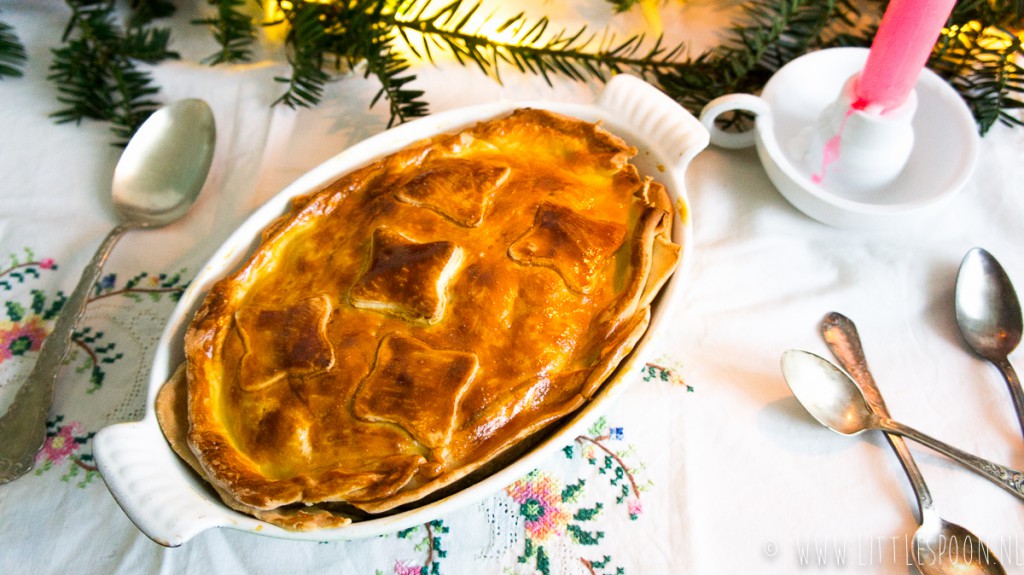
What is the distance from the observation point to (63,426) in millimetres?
1032

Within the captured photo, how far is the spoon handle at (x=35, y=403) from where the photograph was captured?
0.98 meters

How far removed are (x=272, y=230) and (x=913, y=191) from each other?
104 centimetres

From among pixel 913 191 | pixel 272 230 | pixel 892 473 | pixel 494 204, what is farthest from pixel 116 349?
pixel 913 191

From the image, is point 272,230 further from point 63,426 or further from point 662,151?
point 662,151

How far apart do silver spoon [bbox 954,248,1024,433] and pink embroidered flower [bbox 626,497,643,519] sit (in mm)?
570

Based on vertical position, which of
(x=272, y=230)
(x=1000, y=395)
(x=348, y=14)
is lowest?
(x=1000, y=395)

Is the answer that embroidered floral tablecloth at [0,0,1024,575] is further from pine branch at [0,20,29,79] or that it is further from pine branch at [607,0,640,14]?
pine branch at [607,0,640,14]

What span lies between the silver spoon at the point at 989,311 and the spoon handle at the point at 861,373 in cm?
17

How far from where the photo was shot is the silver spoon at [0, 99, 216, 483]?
1.02 metres

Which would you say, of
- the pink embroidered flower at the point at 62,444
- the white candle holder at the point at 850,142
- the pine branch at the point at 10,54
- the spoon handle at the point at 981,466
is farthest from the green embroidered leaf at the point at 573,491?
the pine branch at the point at 10,54

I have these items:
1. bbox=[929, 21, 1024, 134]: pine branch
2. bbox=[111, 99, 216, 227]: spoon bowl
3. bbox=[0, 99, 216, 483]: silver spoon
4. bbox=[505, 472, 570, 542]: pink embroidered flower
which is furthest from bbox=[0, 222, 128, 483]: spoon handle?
bbox=[929, 21, 1024, 134]: pine branch

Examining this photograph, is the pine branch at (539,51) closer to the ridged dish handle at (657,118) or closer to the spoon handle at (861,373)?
the ridged dish handle at (657,118)

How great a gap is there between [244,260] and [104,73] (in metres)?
0.60

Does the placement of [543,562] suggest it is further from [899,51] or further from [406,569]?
[899,51]
